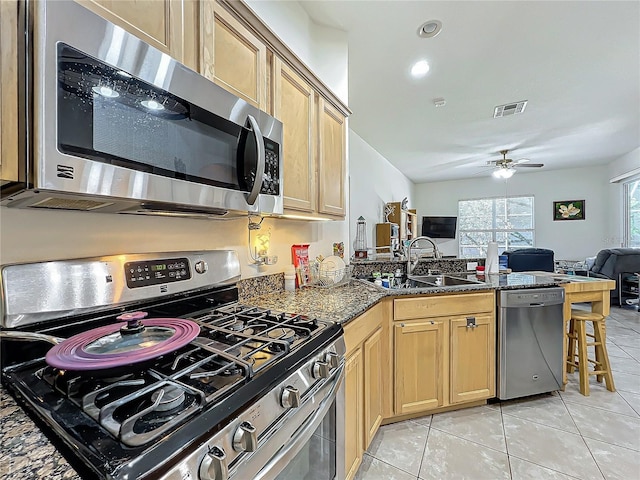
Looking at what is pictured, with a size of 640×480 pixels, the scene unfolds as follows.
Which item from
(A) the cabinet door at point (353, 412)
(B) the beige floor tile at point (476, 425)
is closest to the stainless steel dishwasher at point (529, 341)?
(B) the beige floor tile at point (476, 425)

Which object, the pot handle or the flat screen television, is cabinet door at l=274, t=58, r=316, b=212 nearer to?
the pot handle

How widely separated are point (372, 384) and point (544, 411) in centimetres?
143

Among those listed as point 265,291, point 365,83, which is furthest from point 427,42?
point 265,291

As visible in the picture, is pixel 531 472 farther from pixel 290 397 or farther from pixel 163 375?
pixel 163 375

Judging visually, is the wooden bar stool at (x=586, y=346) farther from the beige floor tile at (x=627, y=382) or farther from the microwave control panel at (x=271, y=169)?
the microwave control panel at (x=271, y=169)

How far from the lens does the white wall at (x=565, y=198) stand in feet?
21.7

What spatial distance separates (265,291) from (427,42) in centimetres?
233

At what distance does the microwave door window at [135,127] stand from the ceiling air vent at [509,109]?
3762mm

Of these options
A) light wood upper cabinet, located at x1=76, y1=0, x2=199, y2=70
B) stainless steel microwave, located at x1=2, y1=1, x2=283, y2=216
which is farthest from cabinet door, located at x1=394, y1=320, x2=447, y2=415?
light wood upper cabinet, located at x1=76, y1=0, x2=199, y2=70

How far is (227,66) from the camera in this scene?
1.20m

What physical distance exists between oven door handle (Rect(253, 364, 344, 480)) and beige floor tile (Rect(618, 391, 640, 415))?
2.49 metres

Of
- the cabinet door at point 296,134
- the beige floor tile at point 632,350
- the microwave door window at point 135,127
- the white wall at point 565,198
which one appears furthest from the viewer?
the white wall at point 565,198

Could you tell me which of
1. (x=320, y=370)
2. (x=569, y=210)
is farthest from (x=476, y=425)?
(x=569, y=210)

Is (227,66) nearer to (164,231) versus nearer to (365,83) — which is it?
(164,231)
